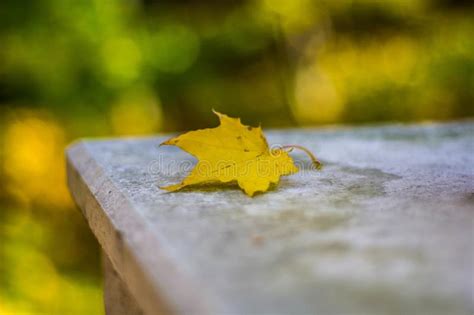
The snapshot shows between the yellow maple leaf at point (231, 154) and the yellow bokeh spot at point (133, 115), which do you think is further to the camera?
the yellow bokeh spot at point (133, 115)

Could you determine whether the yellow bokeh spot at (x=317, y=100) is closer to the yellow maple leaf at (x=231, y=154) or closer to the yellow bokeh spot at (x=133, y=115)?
the yellow bokeh spot at (x=133, y=115)

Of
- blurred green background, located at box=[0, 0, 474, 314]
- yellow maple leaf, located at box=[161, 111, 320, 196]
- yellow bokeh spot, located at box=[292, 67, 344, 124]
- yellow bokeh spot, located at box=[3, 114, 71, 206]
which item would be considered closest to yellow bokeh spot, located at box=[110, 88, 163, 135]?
blurred green background, located at box=[0, 0, 474, 314]

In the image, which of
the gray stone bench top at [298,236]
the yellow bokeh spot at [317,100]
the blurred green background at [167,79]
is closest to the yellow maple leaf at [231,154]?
the gray stone bench top at [298,236]

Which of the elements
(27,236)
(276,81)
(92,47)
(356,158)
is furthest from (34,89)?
(356,158)

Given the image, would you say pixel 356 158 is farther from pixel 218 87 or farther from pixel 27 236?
pixel 218 87

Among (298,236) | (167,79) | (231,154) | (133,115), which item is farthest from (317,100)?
(298,236)

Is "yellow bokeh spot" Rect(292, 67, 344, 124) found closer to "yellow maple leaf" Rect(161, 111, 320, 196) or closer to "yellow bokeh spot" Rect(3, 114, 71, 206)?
"yellow bokeh spot" Rect(3, 114, 71, 206)
